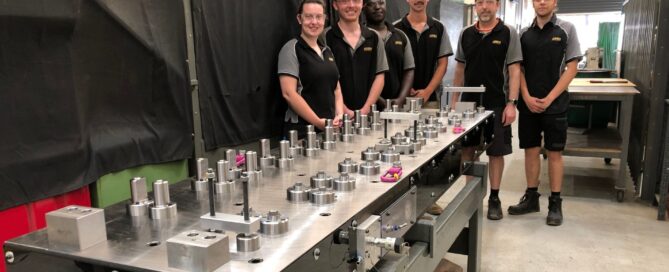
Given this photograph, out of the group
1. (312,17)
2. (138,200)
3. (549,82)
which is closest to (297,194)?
(138,200)

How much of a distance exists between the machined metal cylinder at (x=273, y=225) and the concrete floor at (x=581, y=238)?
1.78 metres

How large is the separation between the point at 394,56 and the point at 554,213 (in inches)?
50.4

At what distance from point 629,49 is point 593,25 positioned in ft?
22.4

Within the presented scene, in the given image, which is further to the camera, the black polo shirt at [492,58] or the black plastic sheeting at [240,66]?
the black polo shirt at [492,58]

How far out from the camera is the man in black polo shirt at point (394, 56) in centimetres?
271

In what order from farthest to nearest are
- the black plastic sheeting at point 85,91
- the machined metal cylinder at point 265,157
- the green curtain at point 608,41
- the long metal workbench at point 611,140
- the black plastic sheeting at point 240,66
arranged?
the green curtain at point 608,41 < the long metal workbench at point 611,140 < the black plastic sheeting at point 240,66 < the black plastic sheeting at point 85,91 < the machined metal cylinder at point 265,157

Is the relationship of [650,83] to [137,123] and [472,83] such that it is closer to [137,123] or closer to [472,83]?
[472,83]

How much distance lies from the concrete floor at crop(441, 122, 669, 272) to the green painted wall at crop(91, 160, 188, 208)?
1.39 m

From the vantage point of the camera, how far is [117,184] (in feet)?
5.72

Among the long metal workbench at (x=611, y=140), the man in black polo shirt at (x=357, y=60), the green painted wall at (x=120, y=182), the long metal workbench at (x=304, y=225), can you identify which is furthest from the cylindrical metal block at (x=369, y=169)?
the long metal workbench at (x=611, y=140)

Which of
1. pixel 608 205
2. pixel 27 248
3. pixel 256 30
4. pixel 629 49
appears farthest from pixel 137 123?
pixel 629 49

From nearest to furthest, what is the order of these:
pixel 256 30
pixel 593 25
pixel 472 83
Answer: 1. pixel 256 30
2. pixel 472 83
3. pixel 593 25

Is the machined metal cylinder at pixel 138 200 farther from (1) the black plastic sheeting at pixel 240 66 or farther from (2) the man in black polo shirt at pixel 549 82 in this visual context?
(2) the man in black polo shirt at pixel 549 82

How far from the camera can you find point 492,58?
2629 millimetres
